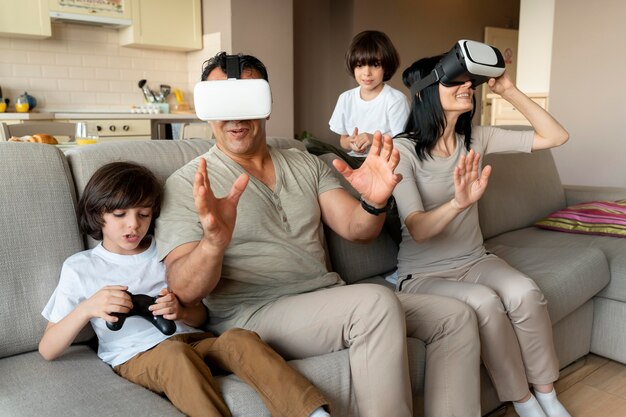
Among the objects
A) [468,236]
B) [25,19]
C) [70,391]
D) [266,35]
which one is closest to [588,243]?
[468,236]

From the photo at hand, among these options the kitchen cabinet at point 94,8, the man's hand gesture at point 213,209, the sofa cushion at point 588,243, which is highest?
the kitchen cabinet at point 94,8

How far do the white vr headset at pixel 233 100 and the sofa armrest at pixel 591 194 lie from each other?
2323 millimetres

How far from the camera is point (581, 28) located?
171 inches

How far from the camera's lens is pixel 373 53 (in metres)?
2.58

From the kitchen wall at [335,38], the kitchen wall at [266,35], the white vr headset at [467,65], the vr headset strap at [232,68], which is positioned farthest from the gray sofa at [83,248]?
the kitchen wall at [335,38]

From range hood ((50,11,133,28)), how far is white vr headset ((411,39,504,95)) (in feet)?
12.1

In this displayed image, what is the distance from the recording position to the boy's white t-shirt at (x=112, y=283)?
1.36 meters

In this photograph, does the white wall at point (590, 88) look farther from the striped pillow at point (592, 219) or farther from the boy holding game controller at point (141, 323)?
the boy holding game controller at point (141, 323)

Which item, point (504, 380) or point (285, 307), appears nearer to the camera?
point (285, 307)

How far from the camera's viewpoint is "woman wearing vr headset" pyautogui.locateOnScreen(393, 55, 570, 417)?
1.67m

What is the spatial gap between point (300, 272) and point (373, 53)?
1349 mm

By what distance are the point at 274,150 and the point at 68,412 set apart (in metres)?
0.92

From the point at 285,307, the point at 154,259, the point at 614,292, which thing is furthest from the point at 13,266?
the point at 614,292

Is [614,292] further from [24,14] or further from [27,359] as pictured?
[24,14]
